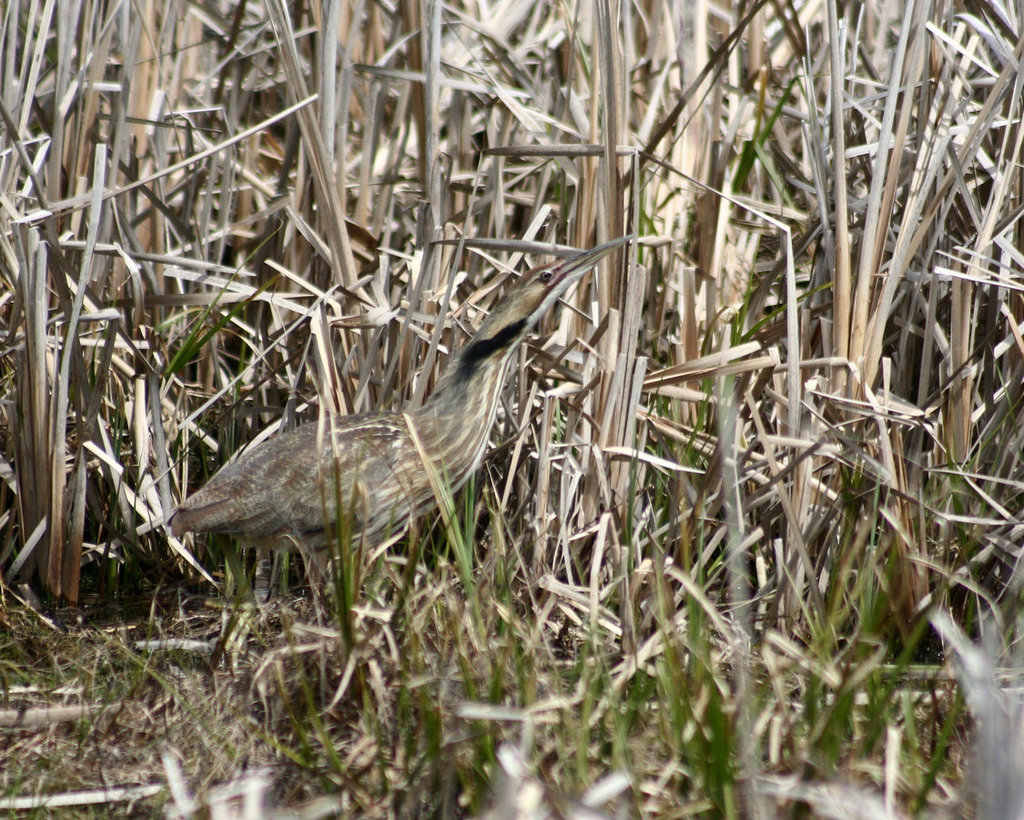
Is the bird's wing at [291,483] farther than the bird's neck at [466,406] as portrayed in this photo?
No

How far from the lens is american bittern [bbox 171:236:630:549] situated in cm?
270

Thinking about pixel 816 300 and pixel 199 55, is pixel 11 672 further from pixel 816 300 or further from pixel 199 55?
pixel 199 55

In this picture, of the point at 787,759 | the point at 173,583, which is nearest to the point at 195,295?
the point at 173,583

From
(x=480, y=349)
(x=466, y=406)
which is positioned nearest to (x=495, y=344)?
(x=480, y=349)

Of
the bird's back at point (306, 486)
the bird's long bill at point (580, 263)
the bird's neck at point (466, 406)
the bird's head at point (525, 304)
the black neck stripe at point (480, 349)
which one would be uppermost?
the bird's long bill at point (580, 263)

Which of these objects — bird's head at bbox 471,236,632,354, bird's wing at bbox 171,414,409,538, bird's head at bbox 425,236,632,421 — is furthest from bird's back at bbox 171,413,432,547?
bird's head at bbox 471,236,632,354

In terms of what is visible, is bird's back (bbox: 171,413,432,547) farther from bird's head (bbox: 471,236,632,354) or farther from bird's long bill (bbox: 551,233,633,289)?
bird's long bill (bbox: 551,233,633,289)

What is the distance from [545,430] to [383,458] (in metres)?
0.37

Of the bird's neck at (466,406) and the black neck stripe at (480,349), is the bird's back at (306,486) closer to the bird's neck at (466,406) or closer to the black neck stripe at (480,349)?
the bird's neck at (466,406)

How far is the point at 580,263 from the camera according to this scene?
8.75ft

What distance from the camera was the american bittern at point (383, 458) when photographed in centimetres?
270

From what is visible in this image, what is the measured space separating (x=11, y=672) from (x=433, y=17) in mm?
1674

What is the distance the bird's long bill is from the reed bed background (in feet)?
0.19

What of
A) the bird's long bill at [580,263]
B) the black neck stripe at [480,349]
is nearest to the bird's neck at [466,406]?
the black neck stripe at [480,349]
